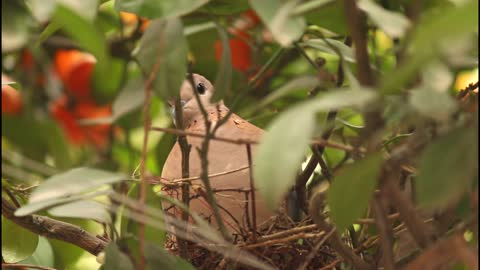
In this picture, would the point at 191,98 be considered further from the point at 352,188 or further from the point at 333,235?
the point at 352,188

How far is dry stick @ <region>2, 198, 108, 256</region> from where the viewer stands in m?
0.82

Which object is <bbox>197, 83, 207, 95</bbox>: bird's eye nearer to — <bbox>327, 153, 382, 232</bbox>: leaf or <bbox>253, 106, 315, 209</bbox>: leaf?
<bbox>327, 153, 382, 232</bbox>: leaf

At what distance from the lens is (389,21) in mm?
577

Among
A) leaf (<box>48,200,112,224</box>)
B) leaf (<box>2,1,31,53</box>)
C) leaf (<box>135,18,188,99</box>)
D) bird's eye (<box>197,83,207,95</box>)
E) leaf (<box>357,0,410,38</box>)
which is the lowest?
bird's eye (<box>197,83,207,95</box>)

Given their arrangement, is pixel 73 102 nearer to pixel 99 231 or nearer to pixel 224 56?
pixel 99 231

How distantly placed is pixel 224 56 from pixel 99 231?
0.61 meters

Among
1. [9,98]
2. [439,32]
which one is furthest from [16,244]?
[439,32]

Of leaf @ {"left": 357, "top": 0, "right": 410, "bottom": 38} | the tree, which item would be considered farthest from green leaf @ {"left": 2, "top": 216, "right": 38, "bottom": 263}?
leaf @ {"left": 357, "top": 0, "right": 410, "bottom": 38}

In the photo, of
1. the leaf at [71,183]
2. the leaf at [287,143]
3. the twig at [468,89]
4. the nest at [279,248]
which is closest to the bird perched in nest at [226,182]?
the nest at [279,248]

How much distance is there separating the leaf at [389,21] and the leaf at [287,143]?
0.25ft

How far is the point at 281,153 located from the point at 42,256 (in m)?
0.57

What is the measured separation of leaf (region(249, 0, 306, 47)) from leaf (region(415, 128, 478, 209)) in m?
0.12

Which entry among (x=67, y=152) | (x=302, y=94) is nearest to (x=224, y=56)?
(x=67, y=152)

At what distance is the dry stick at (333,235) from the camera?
2.24ft
